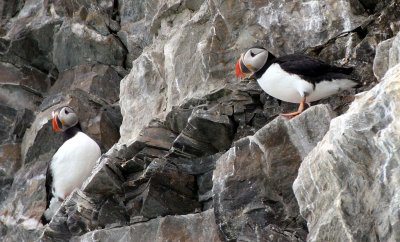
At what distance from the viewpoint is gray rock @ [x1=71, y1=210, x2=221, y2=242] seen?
7.86 metres

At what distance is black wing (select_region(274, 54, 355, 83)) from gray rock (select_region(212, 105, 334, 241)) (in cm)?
100

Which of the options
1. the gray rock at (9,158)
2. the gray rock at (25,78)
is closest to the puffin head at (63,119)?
the gray rock at (9,158)

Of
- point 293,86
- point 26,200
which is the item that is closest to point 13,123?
point 26,200

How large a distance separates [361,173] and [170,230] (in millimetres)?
2593

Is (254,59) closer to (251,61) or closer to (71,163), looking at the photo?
(251,61)

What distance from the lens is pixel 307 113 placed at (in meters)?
7.48

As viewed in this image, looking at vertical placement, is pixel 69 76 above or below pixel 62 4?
below

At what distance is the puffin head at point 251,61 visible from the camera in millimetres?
8805

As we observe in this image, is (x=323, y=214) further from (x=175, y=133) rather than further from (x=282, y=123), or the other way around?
(x=175, y=133)

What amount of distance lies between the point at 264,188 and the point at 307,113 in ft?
2.38

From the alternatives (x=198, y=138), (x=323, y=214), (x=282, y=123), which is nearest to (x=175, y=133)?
(x=198, y=138)

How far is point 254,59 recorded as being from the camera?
881 centimetres

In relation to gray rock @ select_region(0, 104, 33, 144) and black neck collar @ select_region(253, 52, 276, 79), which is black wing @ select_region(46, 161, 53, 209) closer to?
gray rock @ select_region(0, 104, 33, 144)

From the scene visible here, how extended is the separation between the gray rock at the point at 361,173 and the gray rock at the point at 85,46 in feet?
20.7
